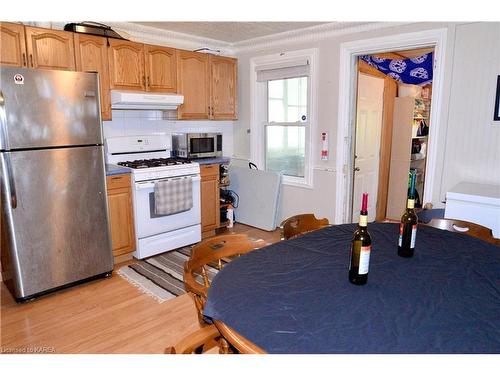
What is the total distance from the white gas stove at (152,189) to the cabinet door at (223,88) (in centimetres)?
78

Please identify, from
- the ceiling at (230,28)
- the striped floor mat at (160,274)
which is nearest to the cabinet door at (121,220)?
the striped floor mat at (160,274)

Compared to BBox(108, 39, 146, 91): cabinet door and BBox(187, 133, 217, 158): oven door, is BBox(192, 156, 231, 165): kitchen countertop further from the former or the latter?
BBox(108, 39, 146, 91): cabinet door

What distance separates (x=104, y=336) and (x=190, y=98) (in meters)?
2.74

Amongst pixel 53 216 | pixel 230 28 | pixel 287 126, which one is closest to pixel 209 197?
pixel 287 126

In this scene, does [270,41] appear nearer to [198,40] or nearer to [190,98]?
[198,40]

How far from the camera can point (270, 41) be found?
4.28m

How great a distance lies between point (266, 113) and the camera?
4660 millimetres

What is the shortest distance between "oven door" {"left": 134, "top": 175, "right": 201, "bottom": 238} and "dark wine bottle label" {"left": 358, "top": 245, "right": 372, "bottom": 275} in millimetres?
2570

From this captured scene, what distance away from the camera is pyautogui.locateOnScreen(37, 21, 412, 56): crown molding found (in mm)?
3482

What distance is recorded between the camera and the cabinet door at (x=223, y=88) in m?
4.36

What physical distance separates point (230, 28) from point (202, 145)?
1360 mm

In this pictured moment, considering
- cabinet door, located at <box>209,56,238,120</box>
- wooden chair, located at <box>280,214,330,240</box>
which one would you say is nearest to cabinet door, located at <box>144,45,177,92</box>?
cabinet door, located at <box>209,56,238,120</box>

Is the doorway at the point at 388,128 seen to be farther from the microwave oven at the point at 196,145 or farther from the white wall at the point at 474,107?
the microwave oven at the point at 196,145

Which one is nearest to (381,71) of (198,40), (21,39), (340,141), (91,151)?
(340,141)
